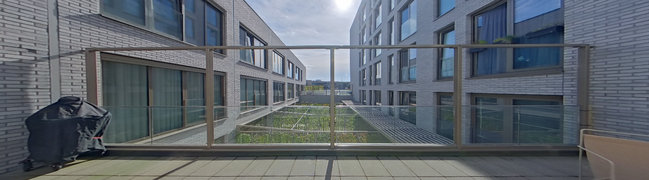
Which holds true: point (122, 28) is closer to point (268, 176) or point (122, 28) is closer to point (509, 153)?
point (268, 176)

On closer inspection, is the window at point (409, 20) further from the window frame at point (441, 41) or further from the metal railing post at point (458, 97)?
the metal railing post at point (458, 97)

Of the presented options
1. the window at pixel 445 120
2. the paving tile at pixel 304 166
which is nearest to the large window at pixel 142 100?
the paving tile at pixel 304 166

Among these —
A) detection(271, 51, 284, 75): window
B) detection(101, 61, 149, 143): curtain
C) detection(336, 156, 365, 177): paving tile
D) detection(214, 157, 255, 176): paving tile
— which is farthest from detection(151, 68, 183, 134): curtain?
detection(271, 51, 284, 75): window

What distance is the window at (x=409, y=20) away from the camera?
11086mm

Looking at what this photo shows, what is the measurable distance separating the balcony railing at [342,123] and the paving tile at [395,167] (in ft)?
0.74

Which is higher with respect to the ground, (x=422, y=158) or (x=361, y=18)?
(x=361, y=18)

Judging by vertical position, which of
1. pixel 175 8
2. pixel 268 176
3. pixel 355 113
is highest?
pixel 175 8

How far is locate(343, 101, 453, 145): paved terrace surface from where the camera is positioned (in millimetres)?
5527

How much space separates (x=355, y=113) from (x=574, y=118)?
4.35 m

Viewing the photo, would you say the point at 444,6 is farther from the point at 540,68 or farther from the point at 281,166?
the point at 281,166

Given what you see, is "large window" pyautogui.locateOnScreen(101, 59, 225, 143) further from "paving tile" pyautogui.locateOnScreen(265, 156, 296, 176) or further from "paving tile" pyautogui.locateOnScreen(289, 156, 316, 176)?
"paving tile" pyautogui.locateOnScreen(289, 156, 316, 176)

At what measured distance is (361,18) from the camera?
1053 inches

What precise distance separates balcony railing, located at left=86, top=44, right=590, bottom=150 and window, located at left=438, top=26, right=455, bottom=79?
3572 millimetres

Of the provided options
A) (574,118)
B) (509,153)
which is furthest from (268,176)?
(574,118)
